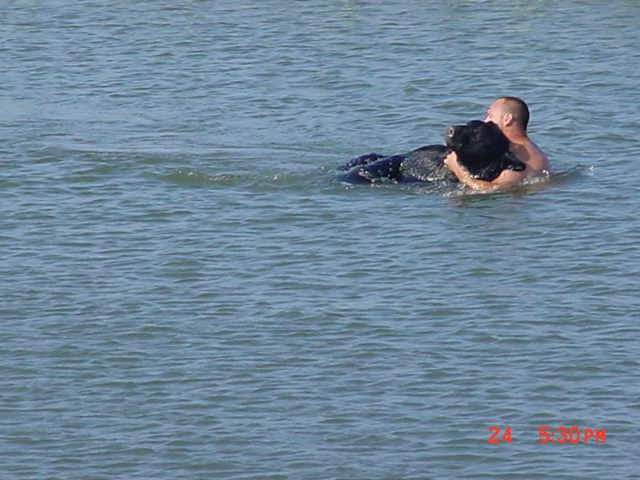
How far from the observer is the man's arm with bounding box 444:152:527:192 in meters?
14.7

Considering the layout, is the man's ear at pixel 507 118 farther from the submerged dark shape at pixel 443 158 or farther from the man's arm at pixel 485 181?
the man's arm at pixel 485 181

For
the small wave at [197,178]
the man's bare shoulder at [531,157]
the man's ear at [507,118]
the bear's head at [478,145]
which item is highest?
the man's ear at [507,118]

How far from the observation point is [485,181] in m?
14.8

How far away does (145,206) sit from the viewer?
14.5m

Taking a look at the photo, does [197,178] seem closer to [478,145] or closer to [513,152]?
[478,145]

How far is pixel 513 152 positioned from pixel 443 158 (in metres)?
0.53

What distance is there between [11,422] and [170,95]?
8.20 metres

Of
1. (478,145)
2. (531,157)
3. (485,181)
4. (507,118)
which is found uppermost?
(507,118)

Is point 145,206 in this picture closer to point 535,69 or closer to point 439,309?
point 439,309

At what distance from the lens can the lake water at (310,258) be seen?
33.0ft
